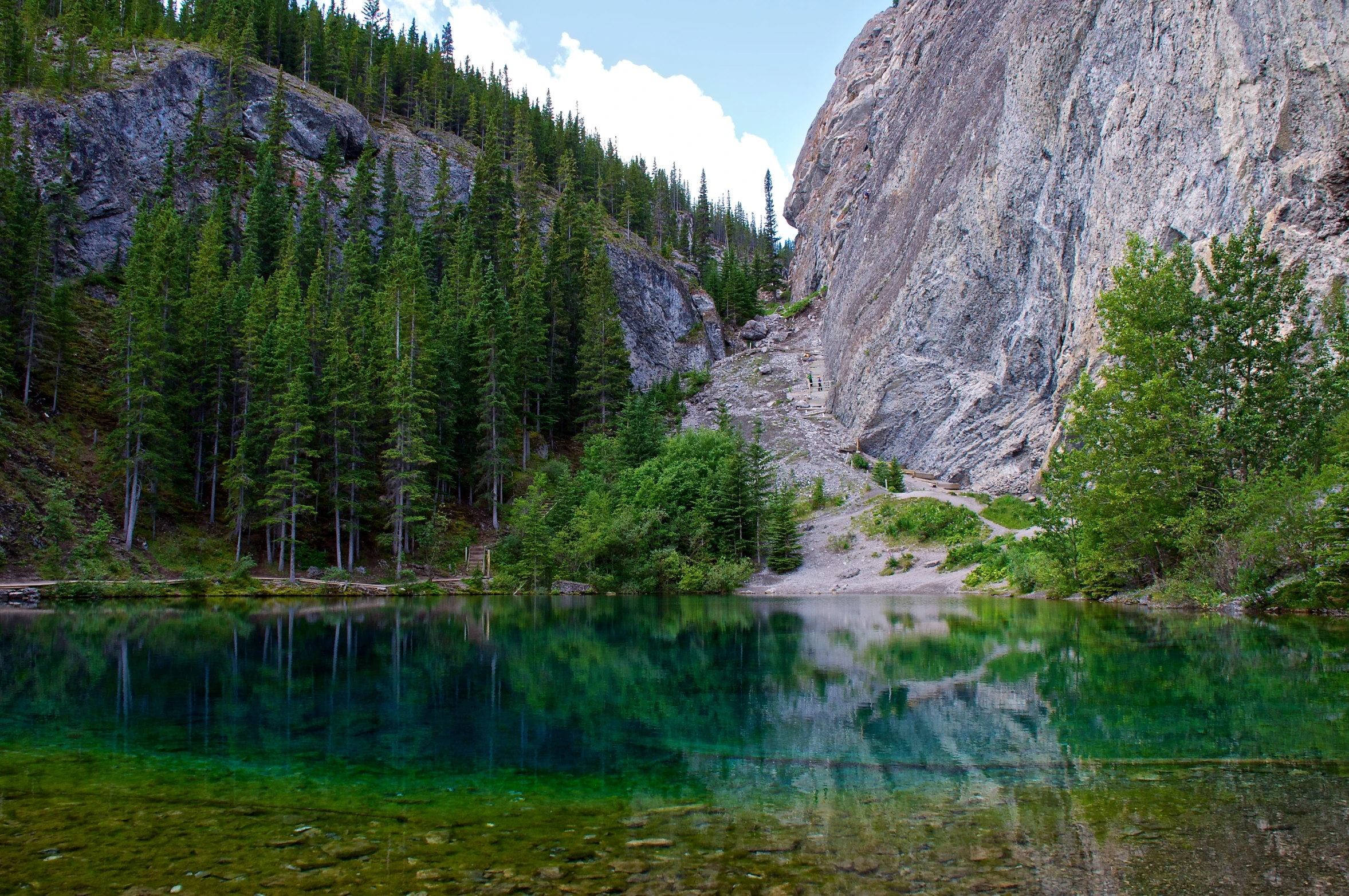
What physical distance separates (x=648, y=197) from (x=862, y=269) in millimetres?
49083

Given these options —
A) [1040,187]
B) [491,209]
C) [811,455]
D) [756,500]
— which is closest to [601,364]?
[811,455]

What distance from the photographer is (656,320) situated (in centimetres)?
8512

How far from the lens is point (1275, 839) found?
5297mm

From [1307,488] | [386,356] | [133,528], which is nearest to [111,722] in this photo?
[1307,488]

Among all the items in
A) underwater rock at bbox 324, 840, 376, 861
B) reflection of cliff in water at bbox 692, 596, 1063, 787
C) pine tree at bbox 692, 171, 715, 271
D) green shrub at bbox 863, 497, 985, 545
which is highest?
pine tree at bbox 692, 171, 715, 271

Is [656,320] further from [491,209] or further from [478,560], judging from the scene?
[478,560]

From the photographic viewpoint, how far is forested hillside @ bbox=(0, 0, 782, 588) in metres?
39.3

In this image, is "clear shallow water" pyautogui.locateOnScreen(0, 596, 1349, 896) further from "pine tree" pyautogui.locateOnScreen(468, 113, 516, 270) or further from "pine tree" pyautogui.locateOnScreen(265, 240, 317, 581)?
"pine tree" pyautogui.locateOnScreen(468, 113, 516, 270)

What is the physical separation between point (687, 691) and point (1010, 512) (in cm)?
3675

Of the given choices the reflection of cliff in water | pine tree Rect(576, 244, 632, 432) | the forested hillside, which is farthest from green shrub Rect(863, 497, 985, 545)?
the reflection of cliff in water

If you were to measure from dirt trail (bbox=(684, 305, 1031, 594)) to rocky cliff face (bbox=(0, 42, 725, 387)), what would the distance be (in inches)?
312

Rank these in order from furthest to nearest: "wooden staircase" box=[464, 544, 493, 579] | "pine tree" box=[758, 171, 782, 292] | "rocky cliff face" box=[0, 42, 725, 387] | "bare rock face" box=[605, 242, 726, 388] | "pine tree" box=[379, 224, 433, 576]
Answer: "pine tree" box=[758, 171, 782, 292], "bare rock face" box=[605, 242, 726, 388], "rocky cliff face" box=[0, 42, 725, 387], "wooden staircase" box=[464, 544, 493, 579], "pine tree" box=[379, 224, 433, 576]

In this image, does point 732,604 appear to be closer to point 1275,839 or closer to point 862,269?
point 1275,839

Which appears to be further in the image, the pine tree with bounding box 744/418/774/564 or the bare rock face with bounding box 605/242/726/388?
the bare rock face with bounding box 605/242/726/388
